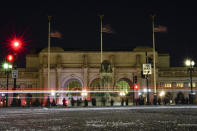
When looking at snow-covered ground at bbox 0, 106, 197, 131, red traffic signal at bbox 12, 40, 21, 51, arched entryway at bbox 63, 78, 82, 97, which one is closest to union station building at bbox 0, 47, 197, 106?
arched entryway at bbox 63, 78, 82, 97

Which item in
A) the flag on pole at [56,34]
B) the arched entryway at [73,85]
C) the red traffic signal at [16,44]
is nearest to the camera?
the red traffic signal at [16,44]

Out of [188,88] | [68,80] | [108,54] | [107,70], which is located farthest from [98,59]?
[107,70]

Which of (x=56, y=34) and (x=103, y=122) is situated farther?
(x=56, y=34)

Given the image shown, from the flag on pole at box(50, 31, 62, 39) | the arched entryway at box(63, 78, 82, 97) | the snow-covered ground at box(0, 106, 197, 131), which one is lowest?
the snow-covered ground at box(0, 106, 197, 131)

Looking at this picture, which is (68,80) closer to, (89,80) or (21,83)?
(89,80)

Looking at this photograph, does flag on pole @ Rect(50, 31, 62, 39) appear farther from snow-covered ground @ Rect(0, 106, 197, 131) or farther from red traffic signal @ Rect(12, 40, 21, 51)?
snow-covered ground @ Rect(0, 106, 197, 131)

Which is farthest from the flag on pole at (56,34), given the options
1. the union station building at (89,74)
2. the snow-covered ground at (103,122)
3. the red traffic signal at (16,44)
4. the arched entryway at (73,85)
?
the arched entryway at (73,85)

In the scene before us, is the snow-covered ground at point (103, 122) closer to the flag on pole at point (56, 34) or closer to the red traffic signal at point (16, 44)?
the red traffic signal at point (16, 44)

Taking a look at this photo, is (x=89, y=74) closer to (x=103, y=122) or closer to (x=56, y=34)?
(x=56, y=34)

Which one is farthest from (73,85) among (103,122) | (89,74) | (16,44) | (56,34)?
(103,122)

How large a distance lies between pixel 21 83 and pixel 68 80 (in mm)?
11940

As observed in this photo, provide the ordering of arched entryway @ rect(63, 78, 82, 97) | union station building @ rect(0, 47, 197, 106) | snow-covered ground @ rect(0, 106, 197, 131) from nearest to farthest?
1. snow-covered ground @ rect(0, 106, 197, 131)
2. union station building @ rect(0, 47, 197, 106)
3. arched entryway @ rect(63, 78, 82, 97)

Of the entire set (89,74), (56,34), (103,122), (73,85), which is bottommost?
(103,122)

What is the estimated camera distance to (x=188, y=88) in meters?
89.2
